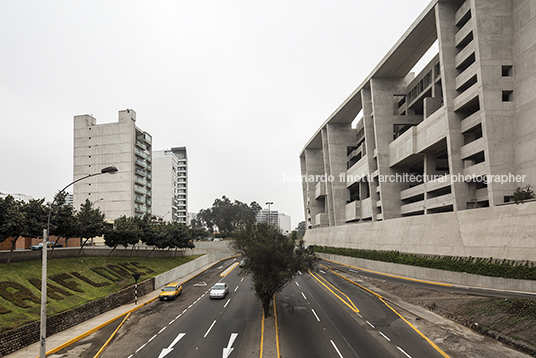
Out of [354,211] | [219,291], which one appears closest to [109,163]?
[354,211]

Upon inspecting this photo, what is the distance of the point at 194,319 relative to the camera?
85.2 ft

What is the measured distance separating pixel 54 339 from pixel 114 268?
18.9 metres

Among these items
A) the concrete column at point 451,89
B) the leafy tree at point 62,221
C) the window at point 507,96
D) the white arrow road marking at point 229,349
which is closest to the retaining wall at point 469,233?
the concrete column at point 451,89

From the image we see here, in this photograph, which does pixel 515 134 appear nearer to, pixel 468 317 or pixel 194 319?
pixel 468 317

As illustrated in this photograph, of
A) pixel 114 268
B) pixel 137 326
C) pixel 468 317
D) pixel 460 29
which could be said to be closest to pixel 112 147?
pixel 114 268

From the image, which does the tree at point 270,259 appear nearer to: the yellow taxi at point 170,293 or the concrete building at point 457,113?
the yellow taxi at point 170,293

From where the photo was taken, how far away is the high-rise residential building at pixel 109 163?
83438 millimetres

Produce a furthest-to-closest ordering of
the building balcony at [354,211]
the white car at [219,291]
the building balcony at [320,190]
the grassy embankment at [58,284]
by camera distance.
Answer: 1. the building balcony at [320,190]
2. the building balcony at [354,211]
3. the white car at [219,291]
4. the grassy embankment at [58,284]

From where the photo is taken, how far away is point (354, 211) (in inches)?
2842

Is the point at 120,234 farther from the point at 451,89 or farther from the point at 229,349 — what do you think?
the point at 451,89

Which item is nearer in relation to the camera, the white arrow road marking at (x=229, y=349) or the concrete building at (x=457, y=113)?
the white arrow road marking at (x=229, y=349)

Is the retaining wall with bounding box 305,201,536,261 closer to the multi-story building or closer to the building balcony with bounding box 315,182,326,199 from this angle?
the multi-story building

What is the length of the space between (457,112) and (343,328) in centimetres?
3129

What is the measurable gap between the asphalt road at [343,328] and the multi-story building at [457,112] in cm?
1811
